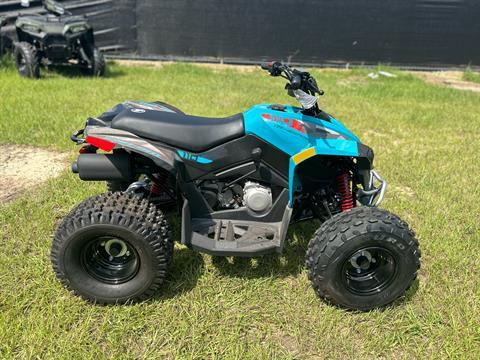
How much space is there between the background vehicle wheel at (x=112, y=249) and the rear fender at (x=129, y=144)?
307 mm

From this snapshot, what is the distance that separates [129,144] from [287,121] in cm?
104

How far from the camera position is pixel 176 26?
1165 cm

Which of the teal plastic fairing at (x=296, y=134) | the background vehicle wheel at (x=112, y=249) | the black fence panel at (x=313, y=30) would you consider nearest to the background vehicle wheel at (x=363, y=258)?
the teal plastic fairing at (x=296, y=134)

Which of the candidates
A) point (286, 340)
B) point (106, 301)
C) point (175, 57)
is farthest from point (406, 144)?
point (175, 57)

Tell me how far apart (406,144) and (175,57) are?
7953 mm

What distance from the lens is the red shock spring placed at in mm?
2986

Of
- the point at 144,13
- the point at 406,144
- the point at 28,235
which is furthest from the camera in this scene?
the point at 144,13

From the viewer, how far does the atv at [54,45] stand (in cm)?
870

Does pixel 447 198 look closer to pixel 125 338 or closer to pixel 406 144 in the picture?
pixel 406 144

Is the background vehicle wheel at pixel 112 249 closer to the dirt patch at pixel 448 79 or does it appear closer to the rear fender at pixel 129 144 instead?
the rear fender at pixel 129 144

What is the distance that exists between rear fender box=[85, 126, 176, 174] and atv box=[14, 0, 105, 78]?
279 inches

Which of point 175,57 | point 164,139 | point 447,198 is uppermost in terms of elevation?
point 164,139

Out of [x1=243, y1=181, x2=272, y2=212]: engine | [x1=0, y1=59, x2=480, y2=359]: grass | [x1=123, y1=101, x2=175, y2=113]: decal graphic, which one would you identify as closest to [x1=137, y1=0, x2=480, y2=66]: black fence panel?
[x1=0, y1=59, x2=480, y2=359]: grass

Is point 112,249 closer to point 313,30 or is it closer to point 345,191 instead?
point 345,191
